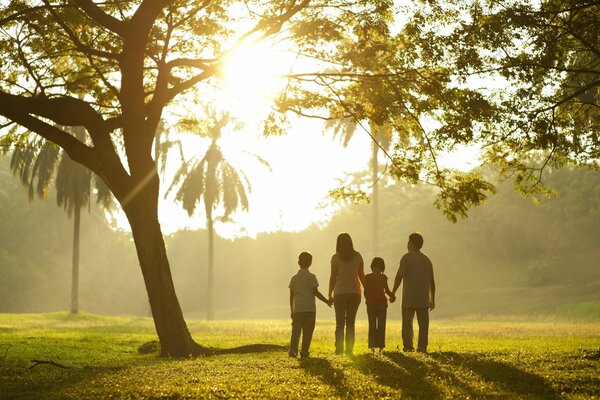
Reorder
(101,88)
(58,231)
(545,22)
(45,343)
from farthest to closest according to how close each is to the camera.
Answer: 1. (58,231)
2. (101,88)
3. (45,343)
4. (545,22)

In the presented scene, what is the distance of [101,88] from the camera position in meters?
20.4

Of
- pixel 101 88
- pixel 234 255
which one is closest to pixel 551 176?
pixel 234 255

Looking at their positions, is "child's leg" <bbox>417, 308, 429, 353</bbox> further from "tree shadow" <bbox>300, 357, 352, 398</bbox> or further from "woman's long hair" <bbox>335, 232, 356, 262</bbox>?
"tree shadow" <bbox>300, 357, 352, 398</bbox>

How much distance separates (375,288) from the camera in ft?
45.0

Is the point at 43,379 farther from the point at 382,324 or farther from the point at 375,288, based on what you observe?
the point at 382,324

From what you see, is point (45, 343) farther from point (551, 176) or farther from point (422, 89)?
point (551, 176)

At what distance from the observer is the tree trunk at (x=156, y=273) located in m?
15.9

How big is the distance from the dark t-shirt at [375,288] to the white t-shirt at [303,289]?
3.43 feet

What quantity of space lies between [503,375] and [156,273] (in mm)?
7940

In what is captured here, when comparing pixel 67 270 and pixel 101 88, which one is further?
pixel 67 270

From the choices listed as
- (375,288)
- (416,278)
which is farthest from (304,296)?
(416,278)

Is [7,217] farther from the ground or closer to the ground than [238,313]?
farther from the ground

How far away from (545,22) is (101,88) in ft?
36.7

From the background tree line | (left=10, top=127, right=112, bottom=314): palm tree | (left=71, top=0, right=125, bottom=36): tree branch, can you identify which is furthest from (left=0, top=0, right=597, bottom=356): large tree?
the background tree line
